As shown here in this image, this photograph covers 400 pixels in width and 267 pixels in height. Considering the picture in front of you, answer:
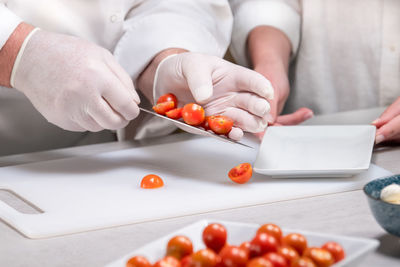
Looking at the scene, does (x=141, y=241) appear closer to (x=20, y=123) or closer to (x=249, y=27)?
(x=20, y=123)

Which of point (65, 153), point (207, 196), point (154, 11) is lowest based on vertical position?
point (65, 153)

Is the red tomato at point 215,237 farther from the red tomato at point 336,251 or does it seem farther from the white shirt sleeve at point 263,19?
the white shirt sleeve at point 263,19

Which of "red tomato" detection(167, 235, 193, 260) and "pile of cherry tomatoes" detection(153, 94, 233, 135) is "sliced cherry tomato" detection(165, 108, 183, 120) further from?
"red tomato" detection(167, 235, 193, 260)

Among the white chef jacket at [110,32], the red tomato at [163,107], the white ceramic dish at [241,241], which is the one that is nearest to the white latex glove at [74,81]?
the red tomato at [163,107]

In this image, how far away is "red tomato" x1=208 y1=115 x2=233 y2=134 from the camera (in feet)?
3.46

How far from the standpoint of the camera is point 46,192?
107cm

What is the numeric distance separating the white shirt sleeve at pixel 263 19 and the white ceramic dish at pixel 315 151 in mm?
548

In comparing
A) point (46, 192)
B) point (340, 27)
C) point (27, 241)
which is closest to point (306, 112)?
point (340, 27)

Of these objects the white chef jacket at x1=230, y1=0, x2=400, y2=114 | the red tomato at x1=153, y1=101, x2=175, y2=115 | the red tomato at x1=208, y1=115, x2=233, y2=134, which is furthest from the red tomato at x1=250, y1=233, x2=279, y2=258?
the white chef jacket at x1=230, y1=0, x2=400, y2=114

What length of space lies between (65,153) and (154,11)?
43cm

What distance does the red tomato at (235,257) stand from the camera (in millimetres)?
585

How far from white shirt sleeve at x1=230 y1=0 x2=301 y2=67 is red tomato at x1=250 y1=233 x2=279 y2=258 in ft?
3.93

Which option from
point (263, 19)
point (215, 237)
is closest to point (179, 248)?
point (215, 237)

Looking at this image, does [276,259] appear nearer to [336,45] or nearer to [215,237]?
[215,237]
